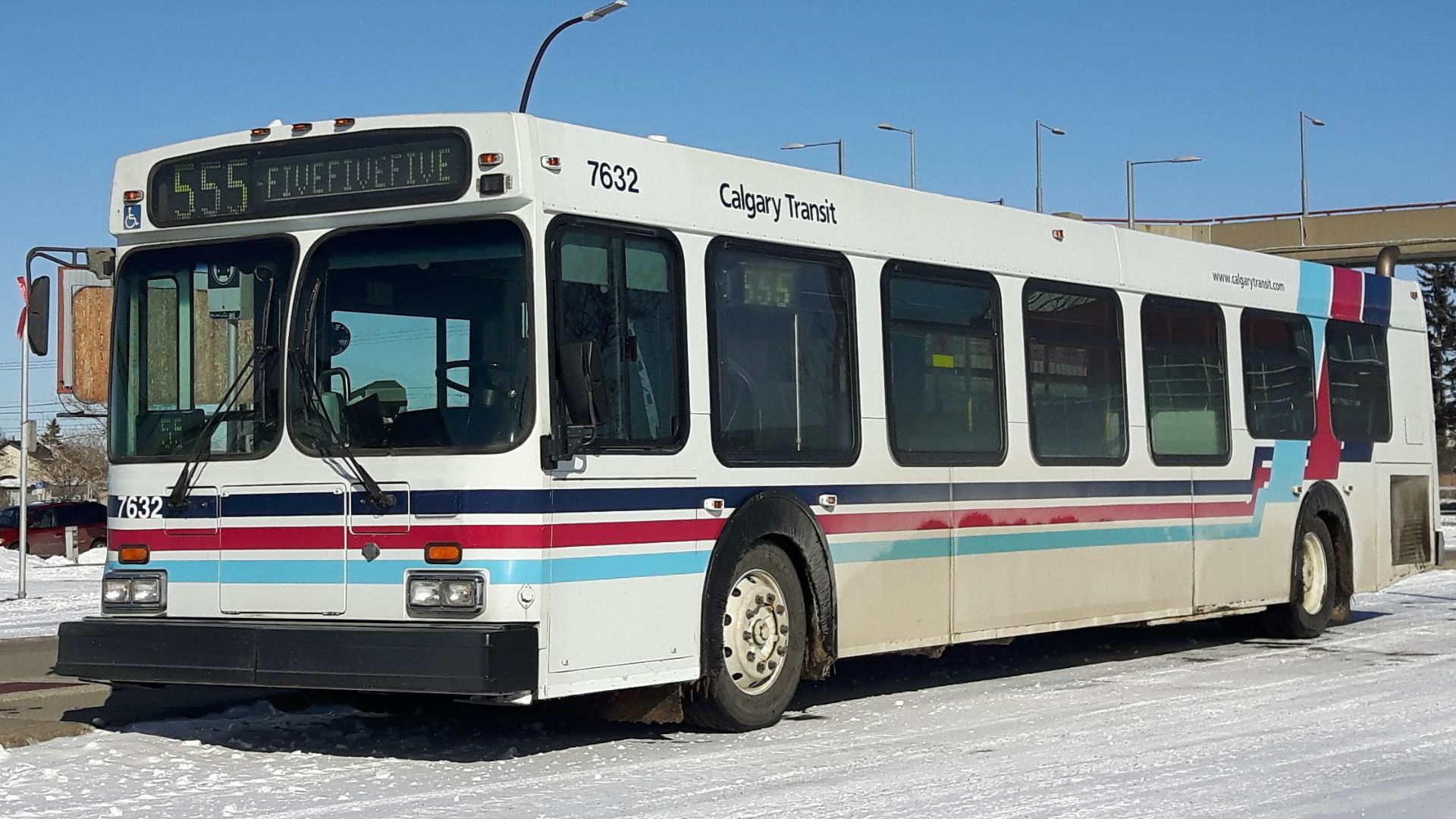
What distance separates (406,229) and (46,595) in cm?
1854

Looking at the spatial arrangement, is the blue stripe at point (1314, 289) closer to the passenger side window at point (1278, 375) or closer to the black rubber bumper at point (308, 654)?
the passenger side window at point (1278, 375)

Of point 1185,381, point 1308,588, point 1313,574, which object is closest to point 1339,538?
point 1313,574

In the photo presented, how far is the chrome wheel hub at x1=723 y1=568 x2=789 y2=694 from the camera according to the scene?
406 inches

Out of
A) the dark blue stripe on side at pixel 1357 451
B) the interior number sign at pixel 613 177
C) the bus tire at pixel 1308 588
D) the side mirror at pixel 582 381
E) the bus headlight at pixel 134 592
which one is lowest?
the bus tire at pixel 1308 588

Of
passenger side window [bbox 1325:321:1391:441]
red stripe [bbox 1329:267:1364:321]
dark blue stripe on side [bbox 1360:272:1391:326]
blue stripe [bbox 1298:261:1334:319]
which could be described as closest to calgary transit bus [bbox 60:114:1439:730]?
blue stripe [bbox 1298:261:1334:319]

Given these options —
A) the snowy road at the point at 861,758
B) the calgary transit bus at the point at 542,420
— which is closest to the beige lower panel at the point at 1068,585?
the calgary transit bus at the point at 542,420

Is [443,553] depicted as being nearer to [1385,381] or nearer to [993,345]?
[993,345]

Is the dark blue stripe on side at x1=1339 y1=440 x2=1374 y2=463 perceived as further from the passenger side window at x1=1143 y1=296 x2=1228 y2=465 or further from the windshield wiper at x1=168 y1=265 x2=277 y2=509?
the windshield wiper at x1=168 y1=265 x2=277 y2=509

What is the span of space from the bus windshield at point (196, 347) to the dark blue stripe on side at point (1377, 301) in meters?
11.2

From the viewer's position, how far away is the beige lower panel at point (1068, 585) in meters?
12.4

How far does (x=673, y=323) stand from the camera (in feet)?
32.7

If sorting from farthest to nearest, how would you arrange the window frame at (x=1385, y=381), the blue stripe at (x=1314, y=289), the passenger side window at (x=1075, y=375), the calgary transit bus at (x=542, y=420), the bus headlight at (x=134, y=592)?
the window frame at (x=1385, y=381), the blue stripe at (x=1314, y=289), the passenger side window at (x=1075, y=375), the bus headlight at (x=134, y=592), the calgary transit bus at (x=542, y=420)

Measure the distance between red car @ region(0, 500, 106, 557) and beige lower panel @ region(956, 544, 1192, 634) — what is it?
117ft

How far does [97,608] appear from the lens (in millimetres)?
21359
